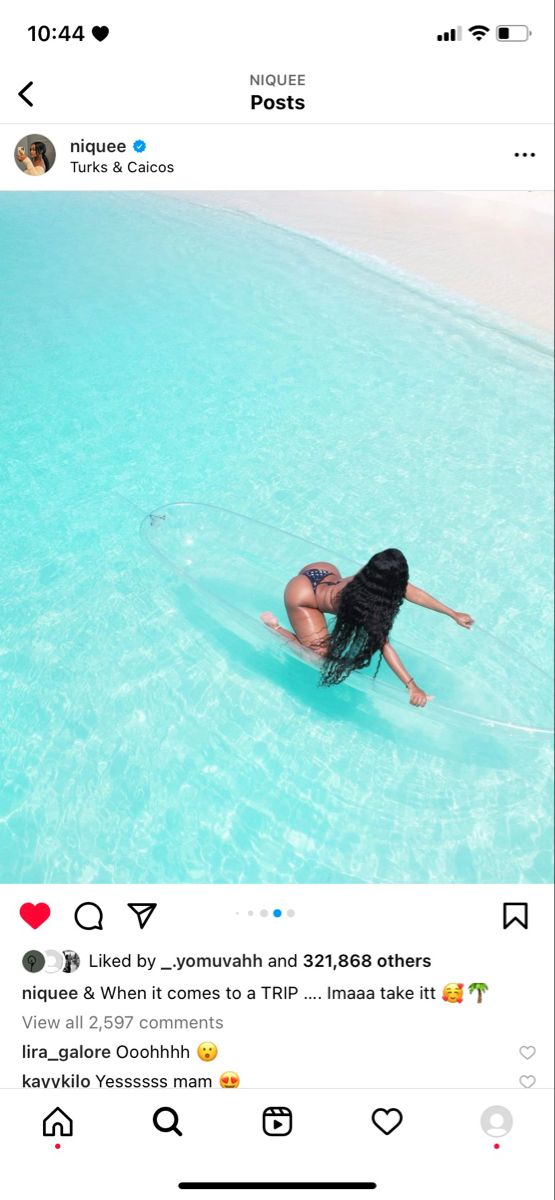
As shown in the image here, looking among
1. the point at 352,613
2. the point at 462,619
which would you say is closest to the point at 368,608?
the point at 352,613

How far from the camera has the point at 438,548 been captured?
6.44 m
